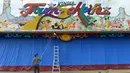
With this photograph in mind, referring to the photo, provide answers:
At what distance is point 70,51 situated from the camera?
2450 centimetres

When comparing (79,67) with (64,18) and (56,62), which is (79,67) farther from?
(64,18)

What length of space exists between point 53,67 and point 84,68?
239cm

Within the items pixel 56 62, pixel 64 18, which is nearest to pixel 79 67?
pixel 56 62

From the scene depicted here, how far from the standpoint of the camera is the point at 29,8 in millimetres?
24953

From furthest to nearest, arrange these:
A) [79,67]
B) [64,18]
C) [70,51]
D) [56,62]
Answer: [64,18] < [70,51] < [79,67] < [56,62]

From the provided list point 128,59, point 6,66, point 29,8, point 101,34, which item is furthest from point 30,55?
point 128,59

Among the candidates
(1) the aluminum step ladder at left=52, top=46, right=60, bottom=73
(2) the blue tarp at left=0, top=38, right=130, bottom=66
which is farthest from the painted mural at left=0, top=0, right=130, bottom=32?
(1) the aluminum step ladder at left=52, top=46, right=60, bottom=73

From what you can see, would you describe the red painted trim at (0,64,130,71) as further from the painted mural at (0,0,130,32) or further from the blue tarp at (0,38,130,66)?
the painted mural at (0,0,130,32)

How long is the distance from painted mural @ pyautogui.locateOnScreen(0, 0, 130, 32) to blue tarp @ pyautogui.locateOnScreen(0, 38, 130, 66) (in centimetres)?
105

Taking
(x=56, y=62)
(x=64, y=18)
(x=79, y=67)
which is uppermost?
(x=64, y=18)

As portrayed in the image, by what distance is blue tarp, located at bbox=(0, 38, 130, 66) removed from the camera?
2441 centimetres

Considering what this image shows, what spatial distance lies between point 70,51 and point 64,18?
2597mm

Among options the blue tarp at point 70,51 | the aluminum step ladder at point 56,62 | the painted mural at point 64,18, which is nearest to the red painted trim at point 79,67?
the blue tarp at point 70,51

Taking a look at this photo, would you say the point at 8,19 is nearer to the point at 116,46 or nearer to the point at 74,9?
the point at 74,9
